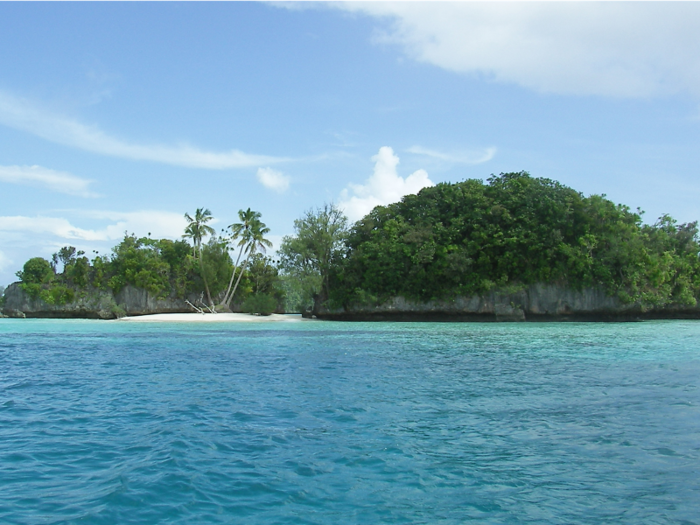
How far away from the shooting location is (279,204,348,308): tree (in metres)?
51.6

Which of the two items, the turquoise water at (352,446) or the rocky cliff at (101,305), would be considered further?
the rocky cliff at (101,305)

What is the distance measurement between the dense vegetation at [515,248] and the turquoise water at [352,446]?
1268 inches

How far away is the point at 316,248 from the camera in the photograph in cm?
5209

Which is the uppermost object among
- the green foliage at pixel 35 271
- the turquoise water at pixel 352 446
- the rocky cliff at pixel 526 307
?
the green foliage at pixel 35 271

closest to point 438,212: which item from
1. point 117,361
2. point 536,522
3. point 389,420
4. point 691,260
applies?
point 691,260

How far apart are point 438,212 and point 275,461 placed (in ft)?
147

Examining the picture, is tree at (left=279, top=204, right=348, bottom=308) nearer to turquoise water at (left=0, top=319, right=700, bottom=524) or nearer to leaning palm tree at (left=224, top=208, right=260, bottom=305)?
leaning palm tree at (left=224, top=208, right=260, bottom=305)

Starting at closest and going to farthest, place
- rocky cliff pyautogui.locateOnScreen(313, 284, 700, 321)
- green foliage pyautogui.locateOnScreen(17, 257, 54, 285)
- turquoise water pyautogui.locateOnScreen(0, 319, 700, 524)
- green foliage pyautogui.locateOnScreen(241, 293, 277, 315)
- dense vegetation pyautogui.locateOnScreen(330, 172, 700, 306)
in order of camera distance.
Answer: turquoise water pyautogui.locateOnScreen(0, 319, 700, 524), dense vegetation pyautogui.locateOnScreen(330, 172, 700, 306), rocky cliff pyautogui.locateOnScreen(313, 284, 700, 321), green foliage pyautogui.locateOnScreen(241, 293, 277, 315), green foliage pyautogui.locateOnScreen(17, 257, 54, 285)

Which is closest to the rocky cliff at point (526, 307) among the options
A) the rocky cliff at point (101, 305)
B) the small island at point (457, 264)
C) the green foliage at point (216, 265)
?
the small island at point (457, 264)

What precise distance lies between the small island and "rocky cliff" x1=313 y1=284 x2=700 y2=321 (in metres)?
0.09

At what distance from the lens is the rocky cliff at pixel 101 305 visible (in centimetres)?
5750

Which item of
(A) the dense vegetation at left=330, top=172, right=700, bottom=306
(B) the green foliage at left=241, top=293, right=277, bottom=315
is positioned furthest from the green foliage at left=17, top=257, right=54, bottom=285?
(A) the dense vegetation at left=330, top=172, right=700, bottom=306

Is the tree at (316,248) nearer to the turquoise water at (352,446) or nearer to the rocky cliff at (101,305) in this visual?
the rocky cliff at (101,305)

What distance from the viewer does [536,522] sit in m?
4.08
